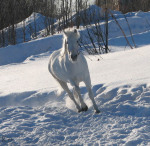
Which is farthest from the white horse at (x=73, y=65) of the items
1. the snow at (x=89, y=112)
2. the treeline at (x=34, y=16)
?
the treeline at (x=34, y=16)

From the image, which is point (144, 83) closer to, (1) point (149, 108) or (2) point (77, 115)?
(1) point (149, 108)

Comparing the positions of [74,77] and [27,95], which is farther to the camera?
[27,95]

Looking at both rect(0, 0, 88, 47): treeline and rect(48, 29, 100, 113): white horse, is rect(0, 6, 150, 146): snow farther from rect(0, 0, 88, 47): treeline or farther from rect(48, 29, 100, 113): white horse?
rect(0, 0, 88, 47): treeline

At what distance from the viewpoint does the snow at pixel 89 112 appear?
3.15 meters

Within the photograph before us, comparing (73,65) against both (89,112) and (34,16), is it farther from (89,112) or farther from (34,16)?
(34,16)

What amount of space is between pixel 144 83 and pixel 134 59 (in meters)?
2.25

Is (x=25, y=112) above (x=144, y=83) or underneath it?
underneath

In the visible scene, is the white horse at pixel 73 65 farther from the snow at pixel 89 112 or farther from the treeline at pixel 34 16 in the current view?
the treeline at pixel 34 16

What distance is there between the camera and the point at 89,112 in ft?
13.1

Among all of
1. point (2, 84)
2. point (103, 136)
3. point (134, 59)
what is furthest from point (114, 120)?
point (2, 84)

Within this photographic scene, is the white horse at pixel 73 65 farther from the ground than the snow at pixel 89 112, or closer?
farther from the ground

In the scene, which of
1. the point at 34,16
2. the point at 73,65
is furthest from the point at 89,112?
the point at 34,16

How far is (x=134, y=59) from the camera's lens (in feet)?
21.4

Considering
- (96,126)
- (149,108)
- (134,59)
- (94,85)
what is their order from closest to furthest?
(96,126)
(149,108)
(94,85)
(134,59)
